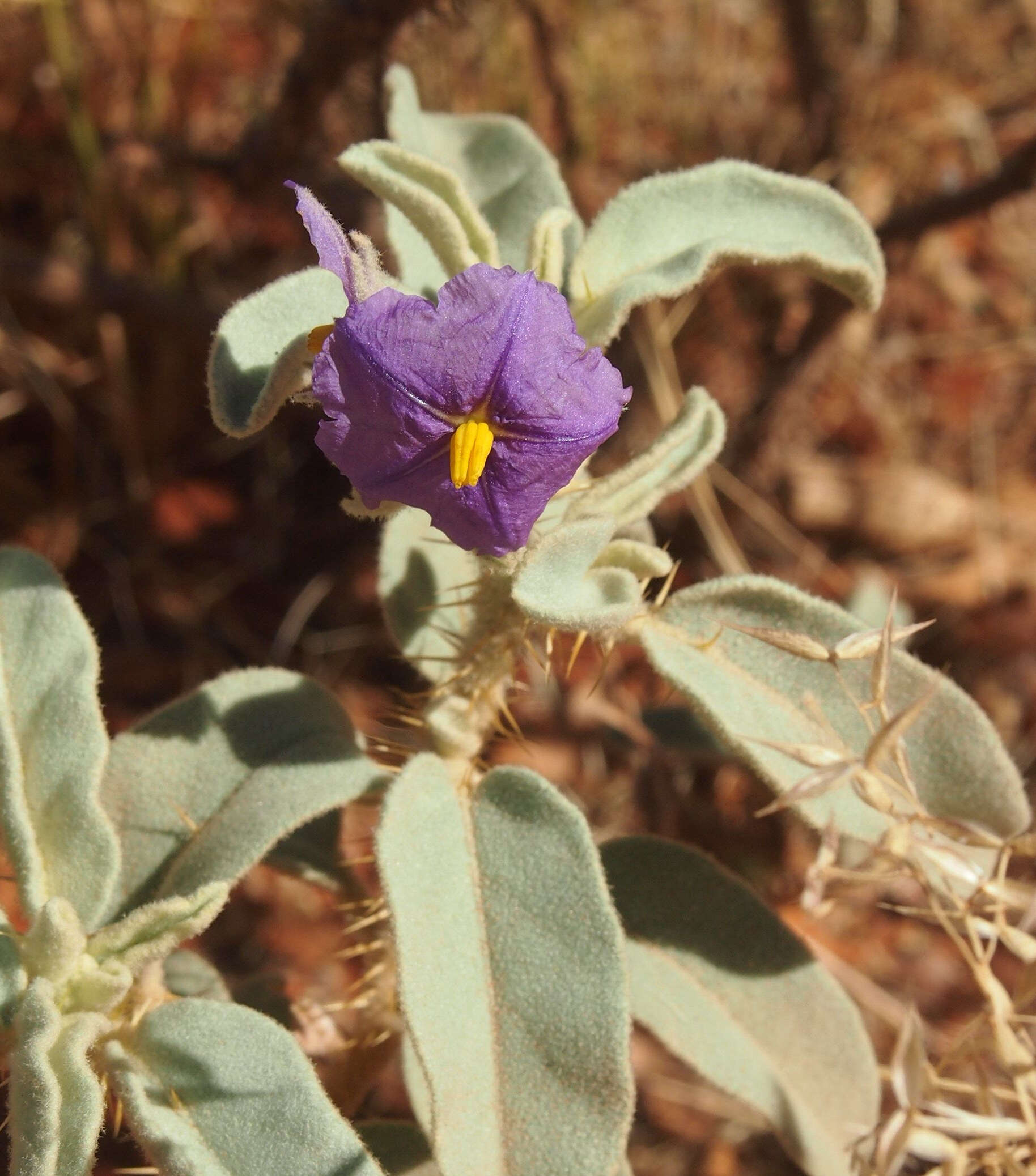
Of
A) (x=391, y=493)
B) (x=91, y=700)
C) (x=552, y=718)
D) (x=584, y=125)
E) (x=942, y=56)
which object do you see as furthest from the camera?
(x=942, y=56)

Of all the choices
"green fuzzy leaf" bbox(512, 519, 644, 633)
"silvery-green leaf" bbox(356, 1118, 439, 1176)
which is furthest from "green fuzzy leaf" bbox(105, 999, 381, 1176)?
"green fuzzy leaf" bbox(512, 519, 644, 633)

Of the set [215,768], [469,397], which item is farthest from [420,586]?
[469,397]

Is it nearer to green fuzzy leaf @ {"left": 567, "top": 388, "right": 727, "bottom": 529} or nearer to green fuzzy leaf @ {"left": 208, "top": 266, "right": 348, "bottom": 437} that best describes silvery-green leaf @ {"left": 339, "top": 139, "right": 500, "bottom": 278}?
green fuzzy leaf @ {"left": 208, "top": 266, "right": 348, "bottom": 437}

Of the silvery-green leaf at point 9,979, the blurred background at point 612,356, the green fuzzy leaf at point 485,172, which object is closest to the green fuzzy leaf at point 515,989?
the silvery-green leaf at point 9,979

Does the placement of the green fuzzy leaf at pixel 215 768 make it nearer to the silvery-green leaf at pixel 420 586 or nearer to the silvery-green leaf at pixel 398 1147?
the silvery-green leaf at pixel 420 586

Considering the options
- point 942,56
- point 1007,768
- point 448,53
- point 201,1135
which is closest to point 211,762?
point 201,1135

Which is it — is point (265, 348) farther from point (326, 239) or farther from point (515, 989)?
point (515, 989)

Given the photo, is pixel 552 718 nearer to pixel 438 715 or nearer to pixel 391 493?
pixel 438 715
